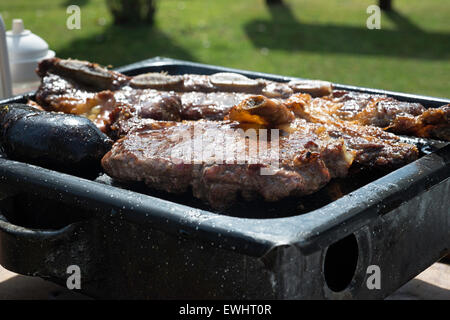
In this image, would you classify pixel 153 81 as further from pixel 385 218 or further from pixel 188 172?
pixel 385 218

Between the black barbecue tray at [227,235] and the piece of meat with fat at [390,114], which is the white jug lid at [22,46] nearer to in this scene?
the black barbecue tray at [227,235]

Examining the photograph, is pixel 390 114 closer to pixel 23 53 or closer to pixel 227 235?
pixel 227 235

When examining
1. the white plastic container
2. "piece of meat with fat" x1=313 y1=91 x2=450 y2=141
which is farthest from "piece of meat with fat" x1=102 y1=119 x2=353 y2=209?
the white plastic container

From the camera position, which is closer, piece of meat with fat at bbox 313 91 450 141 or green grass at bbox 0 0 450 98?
piece of meat with fat at bbox 313 91 450 141

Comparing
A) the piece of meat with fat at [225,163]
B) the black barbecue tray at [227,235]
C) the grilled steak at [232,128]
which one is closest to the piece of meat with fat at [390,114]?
the grilled steak at [232,128]

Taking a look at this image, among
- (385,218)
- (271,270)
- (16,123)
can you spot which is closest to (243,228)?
(271,270)

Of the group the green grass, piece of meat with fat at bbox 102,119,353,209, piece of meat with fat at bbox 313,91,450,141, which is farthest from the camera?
the green grass

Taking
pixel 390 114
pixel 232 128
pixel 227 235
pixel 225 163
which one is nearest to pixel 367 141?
pixel 390 114

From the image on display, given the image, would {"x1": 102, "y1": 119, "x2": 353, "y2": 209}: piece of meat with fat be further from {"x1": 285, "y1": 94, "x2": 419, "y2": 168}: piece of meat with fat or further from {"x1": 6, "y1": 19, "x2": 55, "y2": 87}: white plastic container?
{"x1": 6, "y1": 19, "x2": 55, "y2": 87}: white plastic container
